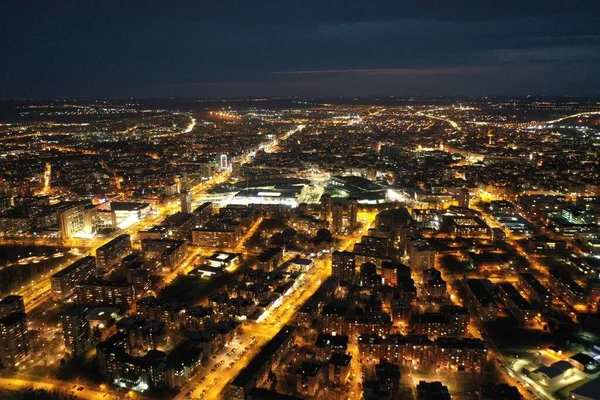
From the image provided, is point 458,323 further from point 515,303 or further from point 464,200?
point 464,200

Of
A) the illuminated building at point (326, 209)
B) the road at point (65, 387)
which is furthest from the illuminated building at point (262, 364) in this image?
the illuminated building at point (326, 209)

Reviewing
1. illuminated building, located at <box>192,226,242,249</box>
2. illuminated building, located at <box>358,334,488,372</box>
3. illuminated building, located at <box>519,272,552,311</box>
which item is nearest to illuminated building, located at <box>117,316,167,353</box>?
illuminated building, located at <box>358,334,488,372</box>

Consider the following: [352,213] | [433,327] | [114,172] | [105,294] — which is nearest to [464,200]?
[352,213]

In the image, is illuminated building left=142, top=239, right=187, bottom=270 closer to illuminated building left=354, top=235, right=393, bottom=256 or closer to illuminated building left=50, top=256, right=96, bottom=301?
illuminated building left=50, top=256, right=96, bottom=301

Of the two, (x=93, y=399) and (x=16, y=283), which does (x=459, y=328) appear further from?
(x=16, y=283)

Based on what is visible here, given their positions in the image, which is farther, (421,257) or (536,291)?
(421,257)

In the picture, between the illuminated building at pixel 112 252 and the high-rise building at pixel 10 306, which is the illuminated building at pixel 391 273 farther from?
the high-rise building at pixel 10 306
